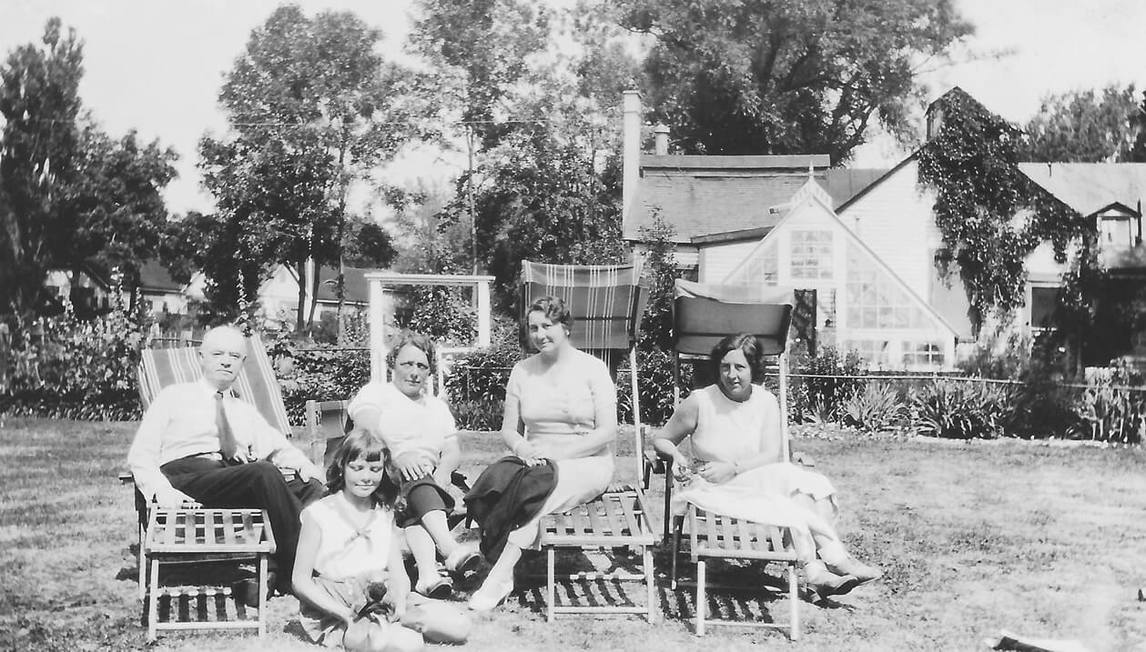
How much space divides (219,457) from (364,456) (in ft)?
3.30

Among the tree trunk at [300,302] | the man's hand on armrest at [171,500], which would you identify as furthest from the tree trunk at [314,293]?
the man's hand on armrest at [171,500]

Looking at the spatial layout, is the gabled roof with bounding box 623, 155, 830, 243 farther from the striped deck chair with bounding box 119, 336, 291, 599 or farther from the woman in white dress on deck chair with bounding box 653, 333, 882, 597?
the woman in white dress on deck chair with bounding box 653, 333, 882, 597

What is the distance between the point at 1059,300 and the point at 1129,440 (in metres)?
3.39

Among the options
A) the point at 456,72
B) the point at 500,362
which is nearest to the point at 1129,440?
the point at 500,362

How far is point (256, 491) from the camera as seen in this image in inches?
145

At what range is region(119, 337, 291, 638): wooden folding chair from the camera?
3.29 m

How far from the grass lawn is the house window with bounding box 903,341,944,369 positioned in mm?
3616

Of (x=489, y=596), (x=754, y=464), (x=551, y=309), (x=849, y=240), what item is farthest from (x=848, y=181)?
(x=489, y=596)

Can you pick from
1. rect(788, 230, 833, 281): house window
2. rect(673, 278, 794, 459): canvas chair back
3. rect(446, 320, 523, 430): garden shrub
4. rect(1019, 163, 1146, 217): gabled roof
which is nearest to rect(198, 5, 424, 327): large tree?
rect(446, 320, 523, 430): garden shrub

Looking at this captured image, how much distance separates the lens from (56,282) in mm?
9734

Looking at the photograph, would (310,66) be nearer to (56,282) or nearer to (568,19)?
(568,19)

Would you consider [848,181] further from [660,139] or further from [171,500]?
[171,500]

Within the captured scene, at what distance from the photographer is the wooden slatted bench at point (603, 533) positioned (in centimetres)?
352

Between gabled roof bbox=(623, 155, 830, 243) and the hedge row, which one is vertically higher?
gabled roof bbox=(623, 155, 830, 243)
